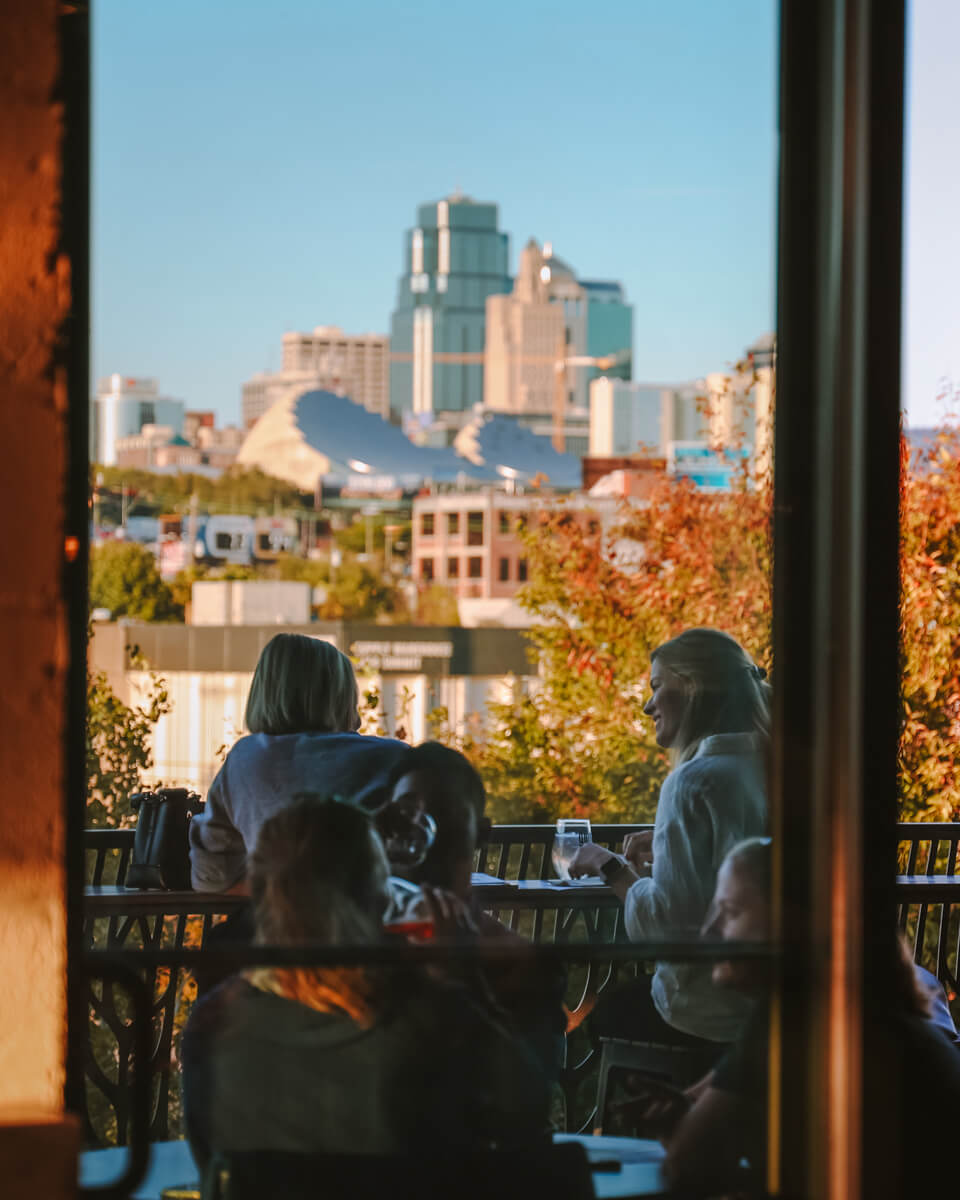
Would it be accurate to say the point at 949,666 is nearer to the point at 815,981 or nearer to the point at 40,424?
the point at 815,981

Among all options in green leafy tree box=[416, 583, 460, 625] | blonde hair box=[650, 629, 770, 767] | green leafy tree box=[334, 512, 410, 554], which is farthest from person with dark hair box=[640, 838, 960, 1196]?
green leafy tree box=[334, 512, 410, 554]

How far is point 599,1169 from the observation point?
169cm

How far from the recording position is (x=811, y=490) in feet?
4.99

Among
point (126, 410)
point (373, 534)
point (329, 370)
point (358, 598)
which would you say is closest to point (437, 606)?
point (358, 598)

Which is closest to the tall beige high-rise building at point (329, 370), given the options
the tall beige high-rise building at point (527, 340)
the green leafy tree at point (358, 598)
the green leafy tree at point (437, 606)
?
the tall beige high-rise building at point (527, 340)

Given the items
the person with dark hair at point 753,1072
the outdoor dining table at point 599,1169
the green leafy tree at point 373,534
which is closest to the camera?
the person with dark hair at point 753,1072

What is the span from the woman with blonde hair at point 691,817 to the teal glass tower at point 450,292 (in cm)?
389

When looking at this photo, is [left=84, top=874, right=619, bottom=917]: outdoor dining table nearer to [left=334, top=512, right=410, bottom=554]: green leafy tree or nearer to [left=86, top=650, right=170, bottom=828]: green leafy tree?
[left=86, top=650, right=170, bottom=828]: green leafy tree

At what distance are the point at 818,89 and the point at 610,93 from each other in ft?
14.2

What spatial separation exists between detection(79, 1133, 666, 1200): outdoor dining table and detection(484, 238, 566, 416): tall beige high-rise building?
16.2ft

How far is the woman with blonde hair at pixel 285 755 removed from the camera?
2.02m

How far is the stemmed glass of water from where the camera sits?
286cm

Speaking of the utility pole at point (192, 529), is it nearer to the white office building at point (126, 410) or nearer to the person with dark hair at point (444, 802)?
Answer: the white office building at point (126, 410)

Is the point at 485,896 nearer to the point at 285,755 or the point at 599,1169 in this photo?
the point at 285,755
